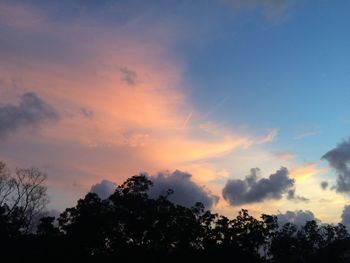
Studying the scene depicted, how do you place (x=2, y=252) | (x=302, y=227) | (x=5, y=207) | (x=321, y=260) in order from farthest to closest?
(x=302, y=227), (x=321, y=260), (x=5, y=207), (x=2, y=252)

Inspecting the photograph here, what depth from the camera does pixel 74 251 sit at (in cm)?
6084

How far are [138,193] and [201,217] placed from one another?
14.4 meters

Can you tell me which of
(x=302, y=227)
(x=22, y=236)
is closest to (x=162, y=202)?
(x=22, y=236)

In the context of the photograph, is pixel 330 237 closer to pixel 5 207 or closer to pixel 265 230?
pixel 265 230

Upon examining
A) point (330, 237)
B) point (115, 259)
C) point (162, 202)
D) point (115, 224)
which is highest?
point (330, 237)

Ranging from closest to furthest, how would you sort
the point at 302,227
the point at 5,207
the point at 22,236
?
the point at 22,236
the point at 5,207
the point at 302,227

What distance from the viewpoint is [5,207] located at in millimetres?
68500

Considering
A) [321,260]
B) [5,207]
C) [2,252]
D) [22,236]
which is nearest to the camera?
[2,252]

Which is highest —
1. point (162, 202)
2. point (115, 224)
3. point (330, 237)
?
point (330, 237)

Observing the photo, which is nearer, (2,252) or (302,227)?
(2,252)

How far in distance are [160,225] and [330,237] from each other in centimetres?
8137

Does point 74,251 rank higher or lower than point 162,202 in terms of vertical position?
lower

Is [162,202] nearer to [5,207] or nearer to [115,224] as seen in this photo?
[115,224]

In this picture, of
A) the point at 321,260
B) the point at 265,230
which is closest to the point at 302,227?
the point at 321,260
